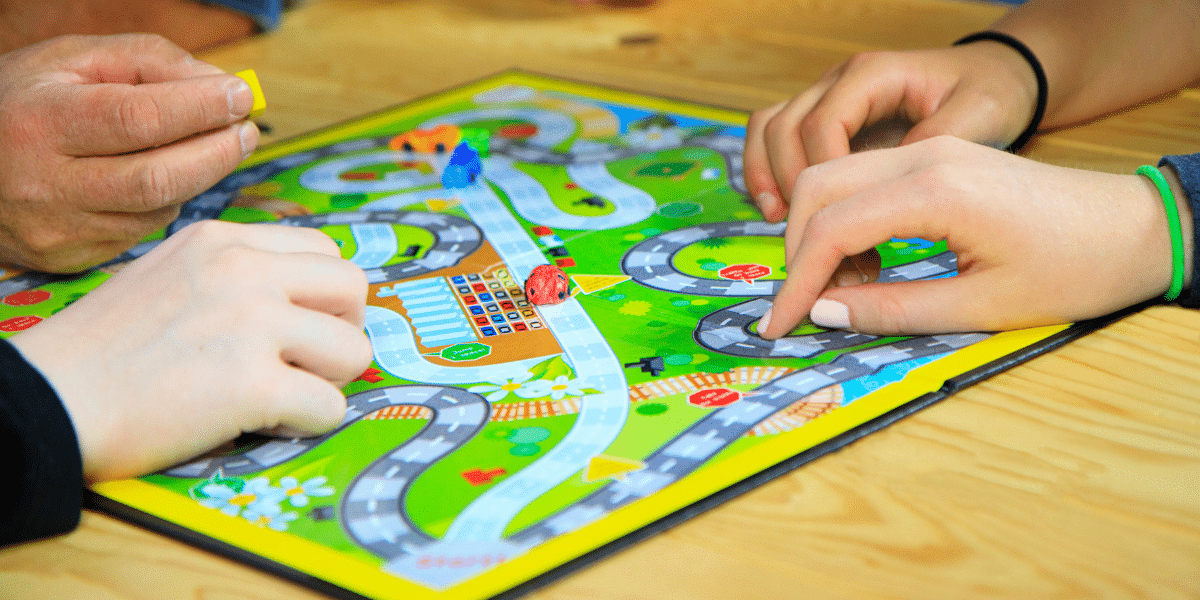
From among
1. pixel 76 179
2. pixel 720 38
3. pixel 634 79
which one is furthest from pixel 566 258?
pixel 720 38

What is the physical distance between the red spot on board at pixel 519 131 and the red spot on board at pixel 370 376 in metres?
0.45

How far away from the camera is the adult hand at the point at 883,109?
774mm

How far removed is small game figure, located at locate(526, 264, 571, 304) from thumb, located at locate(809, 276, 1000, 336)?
18cm

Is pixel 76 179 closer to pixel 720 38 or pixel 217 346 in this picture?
pixel 217 346

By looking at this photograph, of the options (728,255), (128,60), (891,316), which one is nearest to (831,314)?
(891,316)

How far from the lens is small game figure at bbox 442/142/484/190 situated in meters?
0.86

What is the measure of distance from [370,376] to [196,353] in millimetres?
110

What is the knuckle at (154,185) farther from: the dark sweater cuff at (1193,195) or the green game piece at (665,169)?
the dark sweater cuff at (1193,195)

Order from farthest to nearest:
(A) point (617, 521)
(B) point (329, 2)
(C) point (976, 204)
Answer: (B) point (329, 2)
(C) point (976, 204)
(A) point (617, 521)

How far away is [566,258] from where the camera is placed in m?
0.72

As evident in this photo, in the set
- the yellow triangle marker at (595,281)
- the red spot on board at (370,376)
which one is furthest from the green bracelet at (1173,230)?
the red spot on board at (370,376)

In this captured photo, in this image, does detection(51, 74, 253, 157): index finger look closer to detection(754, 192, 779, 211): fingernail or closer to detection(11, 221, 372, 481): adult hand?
detection(11, 221, 372, 481): adult hand

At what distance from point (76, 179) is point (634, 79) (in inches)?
24.5

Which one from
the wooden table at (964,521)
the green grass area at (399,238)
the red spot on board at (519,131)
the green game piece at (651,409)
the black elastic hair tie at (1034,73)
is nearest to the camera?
the wooden table at (964,521)
